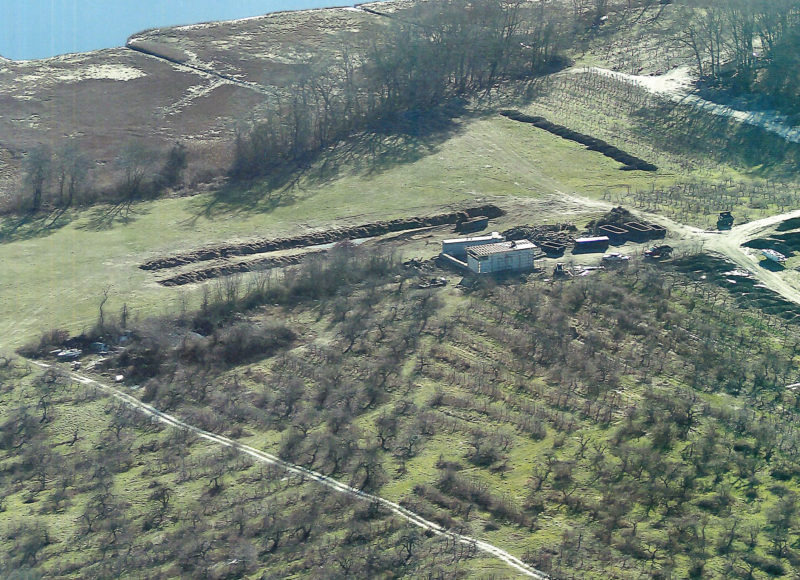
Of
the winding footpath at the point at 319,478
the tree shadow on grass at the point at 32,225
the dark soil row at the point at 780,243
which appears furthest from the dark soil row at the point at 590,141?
the winding footpath at the point at 319,478

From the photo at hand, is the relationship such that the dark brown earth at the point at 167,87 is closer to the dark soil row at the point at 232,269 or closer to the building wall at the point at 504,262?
the dark soil row at the point at 232,269

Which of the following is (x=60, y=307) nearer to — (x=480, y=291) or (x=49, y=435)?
(x=49, y=435)

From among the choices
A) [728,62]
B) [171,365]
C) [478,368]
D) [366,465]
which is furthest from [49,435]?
[728,62]

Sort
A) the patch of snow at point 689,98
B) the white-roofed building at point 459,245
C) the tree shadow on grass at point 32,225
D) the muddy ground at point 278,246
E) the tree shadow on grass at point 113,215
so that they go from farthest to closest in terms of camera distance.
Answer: the patch of snow at point 689,98
the tree shadow on grass at point 113,215
the tree shadow on grass at point 32,225
the muddy ground at point 278,246
the white-roofed building at point 459,245

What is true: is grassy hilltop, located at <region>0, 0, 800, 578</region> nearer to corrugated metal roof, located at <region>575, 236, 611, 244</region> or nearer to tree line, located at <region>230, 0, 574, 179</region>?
tree line, located at <region>230, 0, 574, 179</region>

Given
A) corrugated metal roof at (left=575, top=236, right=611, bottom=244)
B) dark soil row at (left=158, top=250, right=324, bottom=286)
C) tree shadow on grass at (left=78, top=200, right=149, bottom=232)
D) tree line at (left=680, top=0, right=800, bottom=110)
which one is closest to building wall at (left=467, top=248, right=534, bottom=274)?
corrugated metal roof at (left=575, top=236, right=611, bottom=244)

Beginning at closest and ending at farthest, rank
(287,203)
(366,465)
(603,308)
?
(366,465), (603,308), (287,203)

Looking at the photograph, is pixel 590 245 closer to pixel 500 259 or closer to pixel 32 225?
pixel 500 259
